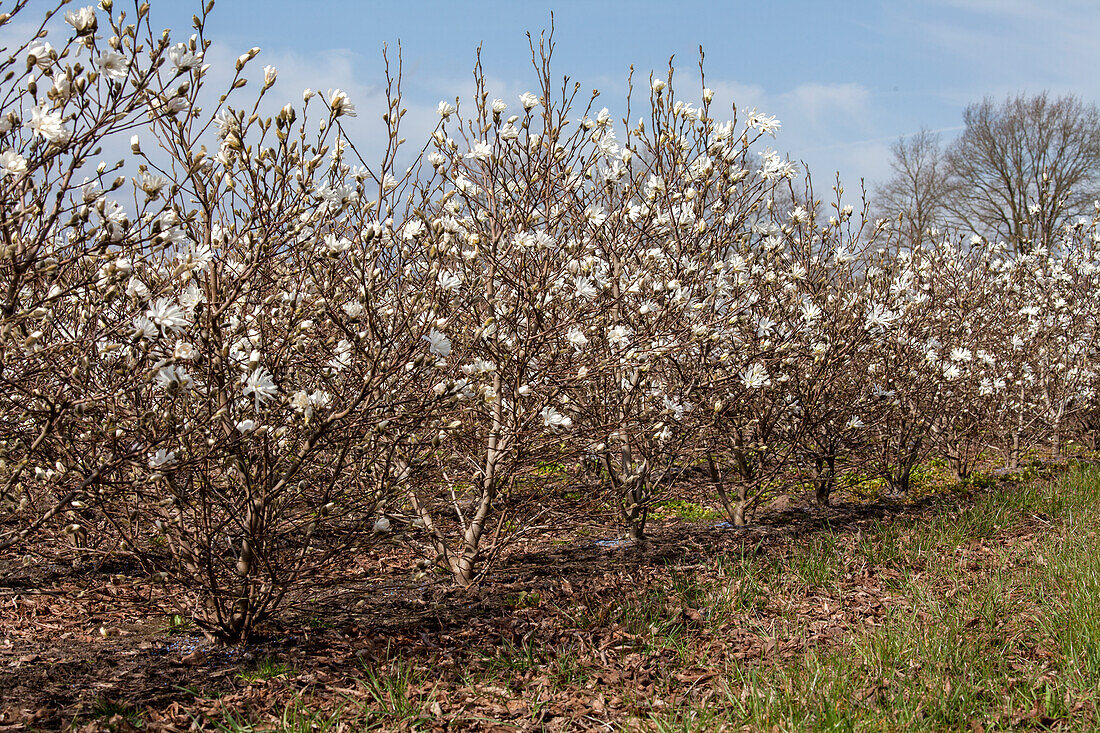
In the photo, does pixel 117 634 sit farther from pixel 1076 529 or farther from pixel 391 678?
pixel 1076 529

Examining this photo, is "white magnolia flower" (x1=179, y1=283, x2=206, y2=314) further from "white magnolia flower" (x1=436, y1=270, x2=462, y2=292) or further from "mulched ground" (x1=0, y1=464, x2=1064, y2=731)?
"mulched ground" (x1=0, y1=464, x2=1064, y2=731)

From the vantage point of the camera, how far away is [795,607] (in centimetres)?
430

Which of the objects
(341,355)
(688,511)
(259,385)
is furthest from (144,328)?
(688,511)

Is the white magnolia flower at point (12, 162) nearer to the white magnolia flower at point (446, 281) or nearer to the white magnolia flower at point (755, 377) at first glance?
the white magnolia flower at point (446, 281)

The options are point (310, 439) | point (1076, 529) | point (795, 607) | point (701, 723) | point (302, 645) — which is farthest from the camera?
point (1076, 529)

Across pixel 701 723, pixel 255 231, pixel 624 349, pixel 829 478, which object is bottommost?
pixel 701 723

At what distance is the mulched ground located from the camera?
322cm

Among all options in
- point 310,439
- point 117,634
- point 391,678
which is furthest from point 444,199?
point 117,634

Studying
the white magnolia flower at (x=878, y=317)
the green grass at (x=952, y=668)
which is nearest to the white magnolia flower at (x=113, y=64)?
the green grass at (x=952, y=668)

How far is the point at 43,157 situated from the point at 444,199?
2.06 metres

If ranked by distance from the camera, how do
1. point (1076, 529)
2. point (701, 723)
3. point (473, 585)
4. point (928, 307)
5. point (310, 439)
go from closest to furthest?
1. point (701, 723)
2. point (310, 439)
3. point (473, 585)
4. point (1076, 529)
5. point (928, 307)

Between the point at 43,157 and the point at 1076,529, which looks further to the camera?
the point at 1076,529

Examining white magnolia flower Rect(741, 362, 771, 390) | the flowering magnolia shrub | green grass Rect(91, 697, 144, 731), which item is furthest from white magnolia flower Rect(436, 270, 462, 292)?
white magnolia flower Rect(741, 362, 771, 390)

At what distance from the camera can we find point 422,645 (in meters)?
3.82
